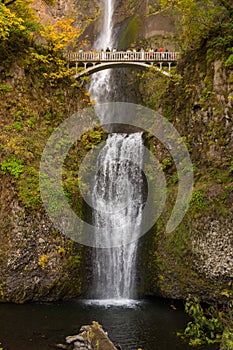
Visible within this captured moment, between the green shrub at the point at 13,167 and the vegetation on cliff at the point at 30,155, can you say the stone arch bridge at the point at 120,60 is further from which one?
the green shrub at the point at 13,167

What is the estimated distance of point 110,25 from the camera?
29.7 m

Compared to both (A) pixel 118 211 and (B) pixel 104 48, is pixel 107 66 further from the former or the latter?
(B) pixel 104 48

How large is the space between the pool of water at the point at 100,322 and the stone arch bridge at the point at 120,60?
458 inches

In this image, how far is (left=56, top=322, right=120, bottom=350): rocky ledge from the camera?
784cm

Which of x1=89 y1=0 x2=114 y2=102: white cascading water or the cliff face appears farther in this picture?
x1=89 y1=0 x2=114 y2=102: white cascading water

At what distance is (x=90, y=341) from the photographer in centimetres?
803

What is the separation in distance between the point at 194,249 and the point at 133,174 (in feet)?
15.0

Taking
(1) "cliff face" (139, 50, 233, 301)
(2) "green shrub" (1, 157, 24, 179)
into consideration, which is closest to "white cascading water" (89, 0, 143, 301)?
(1) "cliff face" (139, 50, 233, 301)

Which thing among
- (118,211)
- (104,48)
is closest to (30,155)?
(118,211)

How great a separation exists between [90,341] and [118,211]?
6.97m

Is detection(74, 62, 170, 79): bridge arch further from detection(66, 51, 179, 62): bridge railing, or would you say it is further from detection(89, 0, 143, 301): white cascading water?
detection(89, 0, 143, 301): white cascading water

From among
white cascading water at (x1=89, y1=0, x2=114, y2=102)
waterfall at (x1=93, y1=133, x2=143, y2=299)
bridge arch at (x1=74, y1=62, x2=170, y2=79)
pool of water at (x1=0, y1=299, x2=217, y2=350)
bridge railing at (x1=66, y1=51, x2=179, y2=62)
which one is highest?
white cascading water at (x1=89, y1=0, x2=114, y2=102)

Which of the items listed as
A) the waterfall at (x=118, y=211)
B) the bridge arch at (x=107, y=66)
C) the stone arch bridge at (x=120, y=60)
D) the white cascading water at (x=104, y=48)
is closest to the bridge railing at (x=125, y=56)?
the stone arch bridge at (x=120, y=60)

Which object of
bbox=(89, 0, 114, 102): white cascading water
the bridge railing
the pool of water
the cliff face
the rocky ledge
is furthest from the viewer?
bbox=(89, 0, 114, 102): white cascading water
